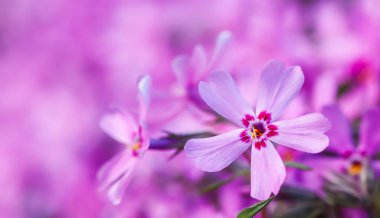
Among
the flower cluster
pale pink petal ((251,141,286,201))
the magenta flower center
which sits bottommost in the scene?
the flower cluster

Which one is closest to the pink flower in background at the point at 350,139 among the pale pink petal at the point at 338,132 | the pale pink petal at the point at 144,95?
the pale pink petal at the point at 338,132

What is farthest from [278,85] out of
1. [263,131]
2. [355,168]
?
[355,168]

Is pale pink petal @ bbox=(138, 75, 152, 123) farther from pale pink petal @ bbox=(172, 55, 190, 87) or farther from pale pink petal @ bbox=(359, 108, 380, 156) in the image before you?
pale pink petal @ bbox=(359, 108, 380, 156)

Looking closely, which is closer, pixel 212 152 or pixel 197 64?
pixel 212 152

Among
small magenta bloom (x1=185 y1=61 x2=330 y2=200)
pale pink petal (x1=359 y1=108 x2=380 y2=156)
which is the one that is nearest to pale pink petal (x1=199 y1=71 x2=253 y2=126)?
small magenta bloom (x1=185 y1=61 x2=330 y2=200)

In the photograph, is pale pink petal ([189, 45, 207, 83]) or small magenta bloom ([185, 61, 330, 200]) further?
pale pink petal ([189, 45, 207, 83])

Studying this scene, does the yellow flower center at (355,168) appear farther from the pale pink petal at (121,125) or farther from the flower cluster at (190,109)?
the pale pink petal at (121,125)

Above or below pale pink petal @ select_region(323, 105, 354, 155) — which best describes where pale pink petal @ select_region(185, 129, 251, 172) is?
above

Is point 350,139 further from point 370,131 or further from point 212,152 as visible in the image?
point 212,152
